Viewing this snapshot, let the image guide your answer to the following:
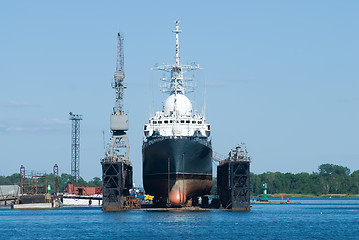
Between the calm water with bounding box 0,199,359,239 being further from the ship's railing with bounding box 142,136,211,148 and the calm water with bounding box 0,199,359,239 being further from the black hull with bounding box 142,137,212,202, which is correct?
the ship's railing with bounding box 142,136,211,148

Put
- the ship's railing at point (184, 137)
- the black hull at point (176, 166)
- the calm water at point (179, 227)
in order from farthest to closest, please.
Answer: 1. the ship's railing at point (184, 137)
2. the black hull at point (176, 166)
3. the calm water at point (179, 227)

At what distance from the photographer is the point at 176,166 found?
97875mm

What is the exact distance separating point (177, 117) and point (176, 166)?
1505cm

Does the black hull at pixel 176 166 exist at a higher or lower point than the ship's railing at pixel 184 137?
lower

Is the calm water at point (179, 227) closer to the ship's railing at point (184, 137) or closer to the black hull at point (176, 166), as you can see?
the black hull at point (176, 166)

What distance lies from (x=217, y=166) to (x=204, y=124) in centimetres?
976

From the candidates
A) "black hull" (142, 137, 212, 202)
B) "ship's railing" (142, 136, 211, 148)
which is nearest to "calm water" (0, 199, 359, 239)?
"black hull" (142, 137, 212, 202)

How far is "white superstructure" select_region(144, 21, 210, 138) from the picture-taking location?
110750 mm

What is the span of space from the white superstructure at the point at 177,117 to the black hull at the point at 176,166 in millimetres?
6258

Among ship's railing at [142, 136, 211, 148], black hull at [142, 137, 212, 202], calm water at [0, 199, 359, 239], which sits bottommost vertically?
calm water at [0, 199, 359, 239]

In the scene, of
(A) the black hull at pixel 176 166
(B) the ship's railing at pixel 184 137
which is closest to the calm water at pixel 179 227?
(A) the black hull at pixel 176 166

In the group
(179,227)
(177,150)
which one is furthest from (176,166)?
(179,227)

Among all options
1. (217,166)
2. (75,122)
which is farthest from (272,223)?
(75,122)

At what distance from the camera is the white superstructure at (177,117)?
363ft
